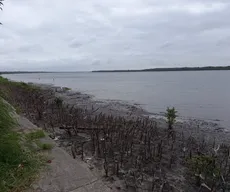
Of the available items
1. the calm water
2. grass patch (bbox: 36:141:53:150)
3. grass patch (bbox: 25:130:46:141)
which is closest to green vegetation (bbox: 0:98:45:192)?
grass patch (bbox: 36:141:53:150)

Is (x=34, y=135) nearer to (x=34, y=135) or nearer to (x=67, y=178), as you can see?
(x=34, y=135)

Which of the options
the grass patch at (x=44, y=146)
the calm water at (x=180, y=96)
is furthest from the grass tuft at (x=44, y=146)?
the calm water at (x=180, y=96)

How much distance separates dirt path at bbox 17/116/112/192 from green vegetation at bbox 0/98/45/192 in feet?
0.65

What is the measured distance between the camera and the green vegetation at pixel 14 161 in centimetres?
428

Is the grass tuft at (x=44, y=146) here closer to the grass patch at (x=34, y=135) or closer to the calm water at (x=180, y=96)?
the grass patch at (x=34, y=135)

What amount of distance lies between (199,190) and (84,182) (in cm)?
232

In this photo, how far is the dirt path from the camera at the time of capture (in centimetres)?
439

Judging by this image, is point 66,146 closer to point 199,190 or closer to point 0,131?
point 0,131

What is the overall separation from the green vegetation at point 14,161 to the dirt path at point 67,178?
0.20m

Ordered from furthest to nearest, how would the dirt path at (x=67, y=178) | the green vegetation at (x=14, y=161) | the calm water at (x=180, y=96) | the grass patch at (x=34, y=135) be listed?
the calm water at (x=180, y=96), the grass patch at (x=34, y=135), the dirt path at (x=67, y=178), the green vegetation at (x=14, y=161)

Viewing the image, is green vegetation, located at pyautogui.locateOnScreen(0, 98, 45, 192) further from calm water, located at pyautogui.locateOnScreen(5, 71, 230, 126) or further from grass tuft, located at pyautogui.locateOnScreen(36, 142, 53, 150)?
calm water, located at pyautogui.locateOnScreen(5, 71, 230, 126)

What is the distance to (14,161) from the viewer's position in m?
4.84

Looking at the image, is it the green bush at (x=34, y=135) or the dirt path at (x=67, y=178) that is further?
the green bush at (x=34, y=135)

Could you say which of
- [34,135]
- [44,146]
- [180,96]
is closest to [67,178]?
[44,146]
